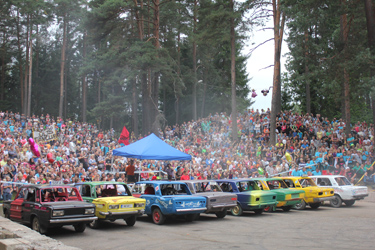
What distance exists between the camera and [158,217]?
41.1 ft

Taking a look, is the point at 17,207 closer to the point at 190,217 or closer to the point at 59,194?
the point at 59,194

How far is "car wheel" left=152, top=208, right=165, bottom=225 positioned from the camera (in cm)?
1231

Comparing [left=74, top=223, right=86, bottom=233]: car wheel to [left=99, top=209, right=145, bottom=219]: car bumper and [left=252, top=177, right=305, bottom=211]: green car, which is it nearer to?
[left=99, top=209, right=145, bottom=219]: car bumper

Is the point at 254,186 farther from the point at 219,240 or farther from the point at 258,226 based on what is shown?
the point at 219,240

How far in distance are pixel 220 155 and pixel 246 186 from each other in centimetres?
1155

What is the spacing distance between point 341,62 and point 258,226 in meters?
14.1

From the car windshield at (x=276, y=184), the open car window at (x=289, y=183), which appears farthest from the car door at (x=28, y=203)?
the open car window at (x=289, y=183)

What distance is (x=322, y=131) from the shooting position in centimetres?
2669

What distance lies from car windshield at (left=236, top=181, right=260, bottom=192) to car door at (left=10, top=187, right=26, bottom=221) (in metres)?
8.14

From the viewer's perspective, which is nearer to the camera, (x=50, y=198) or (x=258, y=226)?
(x=50, y=198)

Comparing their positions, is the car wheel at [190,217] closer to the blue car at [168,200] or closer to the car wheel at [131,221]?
the blue car at [168,200]

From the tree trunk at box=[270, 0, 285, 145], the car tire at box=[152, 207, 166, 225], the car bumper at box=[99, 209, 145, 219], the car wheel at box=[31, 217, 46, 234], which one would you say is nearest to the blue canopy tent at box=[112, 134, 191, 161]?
the car tire at box=[152, 207, 166, 225]

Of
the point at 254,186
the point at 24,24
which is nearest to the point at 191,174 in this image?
the point at 254,186

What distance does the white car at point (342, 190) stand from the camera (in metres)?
16.7
